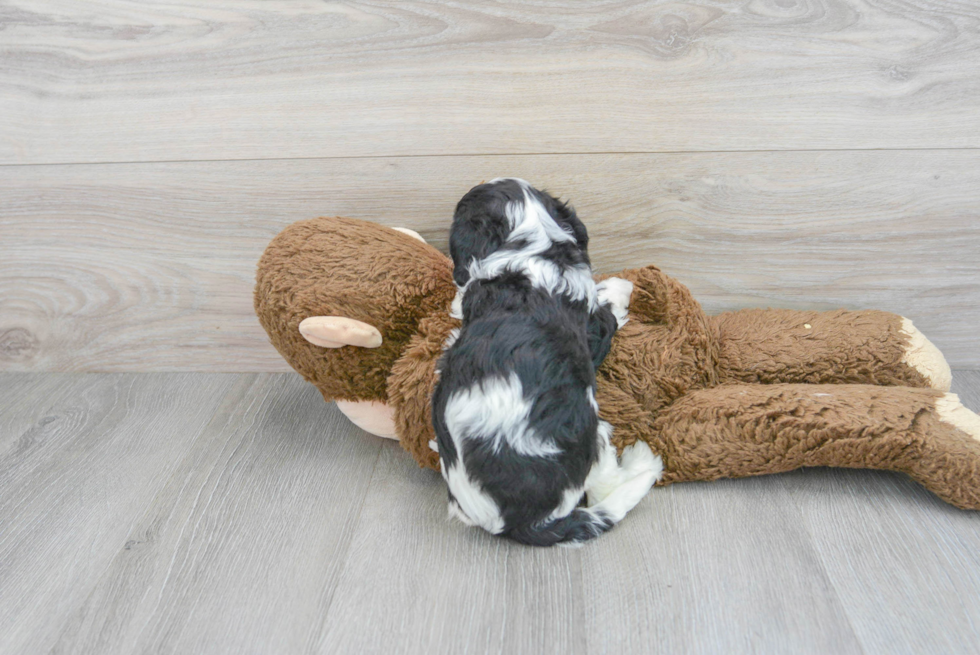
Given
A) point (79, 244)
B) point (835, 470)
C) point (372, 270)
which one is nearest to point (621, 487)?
point (835, 470)

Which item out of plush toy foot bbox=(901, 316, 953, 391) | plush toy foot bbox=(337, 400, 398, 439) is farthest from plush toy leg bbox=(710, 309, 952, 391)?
plush toy foot bbox=(337, 400, 398, 439)

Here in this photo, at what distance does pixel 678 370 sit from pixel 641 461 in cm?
13

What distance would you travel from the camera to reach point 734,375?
0.95m

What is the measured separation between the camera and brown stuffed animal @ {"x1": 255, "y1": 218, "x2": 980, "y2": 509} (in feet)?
2.74

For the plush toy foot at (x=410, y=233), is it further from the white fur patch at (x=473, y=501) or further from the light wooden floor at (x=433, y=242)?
the white fur patch at (x=473, y=501)

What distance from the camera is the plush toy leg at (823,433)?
2.68ft

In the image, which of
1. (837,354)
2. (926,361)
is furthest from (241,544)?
(926,361)

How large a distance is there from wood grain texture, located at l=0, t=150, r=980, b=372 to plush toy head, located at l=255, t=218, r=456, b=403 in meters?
0.15

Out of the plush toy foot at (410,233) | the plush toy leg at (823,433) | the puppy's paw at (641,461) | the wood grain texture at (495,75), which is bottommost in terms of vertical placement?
the puppy's paw at (641,461)

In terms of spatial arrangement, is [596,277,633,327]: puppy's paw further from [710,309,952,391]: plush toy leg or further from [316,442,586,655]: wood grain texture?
[316,442,586,655]: wood grain texture

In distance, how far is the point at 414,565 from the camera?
31.5 inches

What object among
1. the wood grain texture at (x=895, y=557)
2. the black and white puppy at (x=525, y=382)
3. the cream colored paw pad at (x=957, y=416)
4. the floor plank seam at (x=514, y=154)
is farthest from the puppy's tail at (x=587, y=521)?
the floor plank seam at (x=514, y=154)

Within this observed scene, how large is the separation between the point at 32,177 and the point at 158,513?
2.01 feet

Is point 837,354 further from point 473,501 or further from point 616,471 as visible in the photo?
point 473,501
